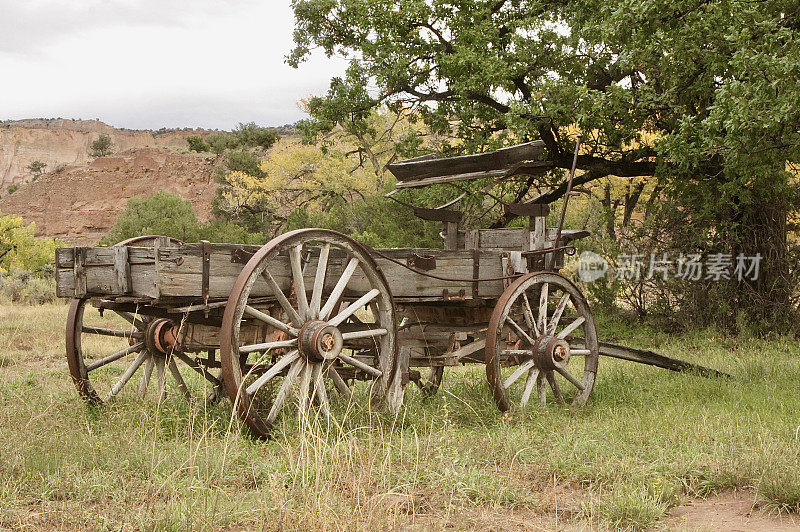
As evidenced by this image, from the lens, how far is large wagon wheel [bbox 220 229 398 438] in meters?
4.26

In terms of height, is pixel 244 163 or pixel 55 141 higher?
pixel 55 141

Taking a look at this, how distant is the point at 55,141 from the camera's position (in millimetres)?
84312

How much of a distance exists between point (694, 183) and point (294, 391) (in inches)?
343

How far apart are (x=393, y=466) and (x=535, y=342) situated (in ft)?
7.73

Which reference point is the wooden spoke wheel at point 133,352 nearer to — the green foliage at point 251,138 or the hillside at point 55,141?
the green foliage at point 251,138

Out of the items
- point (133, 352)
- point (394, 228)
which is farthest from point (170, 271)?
point (394, 228)

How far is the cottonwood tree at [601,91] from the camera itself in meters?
8.93

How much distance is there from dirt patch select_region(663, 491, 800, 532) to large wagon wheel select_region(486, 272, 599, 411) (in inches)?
75.6

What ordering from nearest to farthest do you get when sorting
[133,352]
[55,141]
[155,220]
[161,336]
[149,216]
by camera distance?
[161,336], [133,352], [155,220], [149,216], [55,141]

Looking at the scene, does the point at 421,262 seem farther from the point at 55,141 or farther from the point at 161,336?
the point at 55,141

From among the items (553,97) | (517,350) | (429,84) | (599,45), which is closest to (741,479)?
(517,350)

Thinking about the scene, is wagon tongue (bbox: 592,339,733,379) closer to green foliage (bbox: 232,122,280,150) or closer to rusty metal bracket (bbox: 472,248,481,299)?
rusty metal bracket (bbox: 472,248,481,299)

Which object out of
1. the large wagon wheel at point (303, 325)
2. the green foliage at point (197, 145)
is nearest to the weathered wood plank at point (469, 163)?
the large wagon wheel at point (303, 325)

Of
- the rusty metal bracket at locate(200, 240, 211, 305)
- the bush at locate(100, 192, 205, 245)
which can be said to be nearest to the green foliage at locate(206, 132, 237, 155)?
the bush at locate(100, 192, 205, 245)
